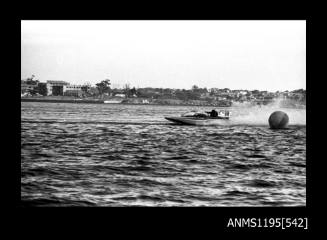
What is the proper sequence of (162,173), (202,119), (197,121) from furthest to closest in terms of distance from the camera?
(202,119) < (197,121) < (162,173)

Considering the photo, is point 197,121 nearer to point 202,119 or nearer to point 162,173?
point 202,119

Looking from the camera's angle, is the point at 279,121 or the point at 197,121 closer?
the point at 197,121

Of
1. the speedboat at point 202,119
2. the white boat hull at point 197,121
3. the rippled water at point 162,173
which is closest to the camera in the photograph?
the rippled water at point 162,173

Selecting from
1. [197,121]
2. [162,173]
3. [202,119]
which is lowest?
[162,173]

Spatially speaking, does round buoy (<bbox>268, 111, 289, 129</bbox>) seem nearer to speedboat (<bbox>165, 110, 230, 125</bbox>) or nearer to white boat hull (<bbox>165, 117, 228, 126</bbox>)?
speedboat (<bbox>165, 110, 230, 125</bbox>)

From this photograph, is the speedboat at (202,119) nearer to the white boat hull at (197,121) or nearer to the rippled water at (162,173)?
the white boat hull at (197,121)

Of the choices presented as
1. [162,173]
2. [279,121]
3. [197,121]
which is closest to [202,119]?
[197,121]

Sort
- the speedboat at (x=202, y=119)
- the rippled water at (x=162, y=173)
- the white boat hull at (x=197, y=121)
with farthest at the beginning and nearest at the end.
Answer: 1. the speedboat at (x=202, y=119)
2. the white boat hull at (x=197, y=121)
3. the rippled water at (x=162, y=173)

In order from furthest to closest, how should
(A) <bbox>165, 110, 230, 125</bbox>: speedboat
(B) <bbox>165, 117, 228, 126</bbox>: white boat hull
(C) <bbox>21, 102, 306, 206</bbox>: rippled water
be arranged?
(A) <bbox>165, 110, 230, 125</bbox>: speedboat, (B) <bbox>165, 117, 228, 126</bbox>: white boat hull, (C) <bbox>21, 102, 306, 206</bbox>: rippled water

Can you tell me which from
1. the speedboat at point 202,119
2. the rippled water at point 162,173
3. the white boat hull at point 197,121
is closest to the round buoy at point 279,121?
the speedboat at point 202,119

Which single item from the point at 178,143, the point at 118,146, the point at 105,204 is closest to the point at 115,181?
the point at 105,204

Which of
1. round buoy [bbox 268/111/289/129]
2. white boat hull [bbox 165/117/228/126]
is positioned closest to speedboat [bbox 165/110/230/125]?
white boat hull [bbox 165/117/228/126]
